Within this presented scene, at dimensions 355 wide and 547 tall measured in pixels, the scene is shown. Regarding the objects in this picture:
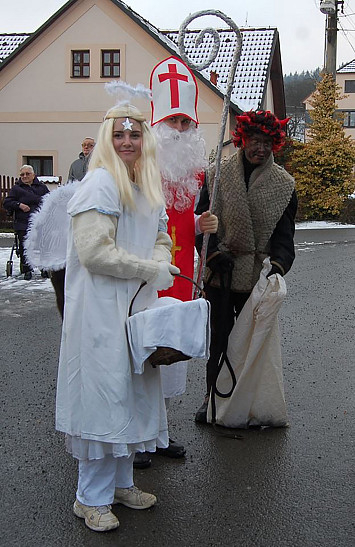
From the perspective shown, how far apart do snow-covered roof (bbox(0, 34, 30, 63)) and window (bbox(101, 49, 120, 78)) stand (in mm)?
5293

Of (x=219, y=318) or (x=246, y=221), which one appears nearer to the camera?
(x=246, y=221)

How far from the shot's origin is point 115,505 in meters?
3.54

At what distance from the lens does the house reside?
25.2 m

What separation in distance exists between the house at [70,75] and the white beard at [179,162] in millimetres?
21072

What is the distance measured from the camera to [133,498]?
3.51 m

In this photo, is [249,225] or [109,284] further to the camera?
[249,225]

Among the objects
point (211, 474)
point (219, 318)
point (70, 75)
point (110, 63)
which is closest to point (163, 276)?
point (211, 474)

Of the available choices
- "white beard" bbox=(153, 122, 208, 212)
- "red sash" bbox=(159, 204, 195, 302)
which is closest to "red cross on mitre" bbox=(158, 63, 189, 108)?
"white beard" bbox=(153, 122, 208, 212)

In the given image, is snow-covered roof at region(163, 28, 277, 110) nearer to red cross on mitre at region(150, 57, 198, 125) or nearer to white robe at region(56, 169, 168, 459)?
red cross on mitre at region(150, 57, 198, 125)

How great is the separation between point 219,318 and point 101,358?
1579 mm

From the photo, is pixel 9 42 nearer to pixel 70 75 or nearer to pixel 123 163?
pixel 70 75

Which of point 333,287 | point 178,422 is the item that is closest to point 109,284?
point 178,422

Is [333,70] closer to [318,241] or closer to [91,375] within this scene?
[318,241]

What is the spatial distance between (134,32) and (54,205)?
22.9 meters
